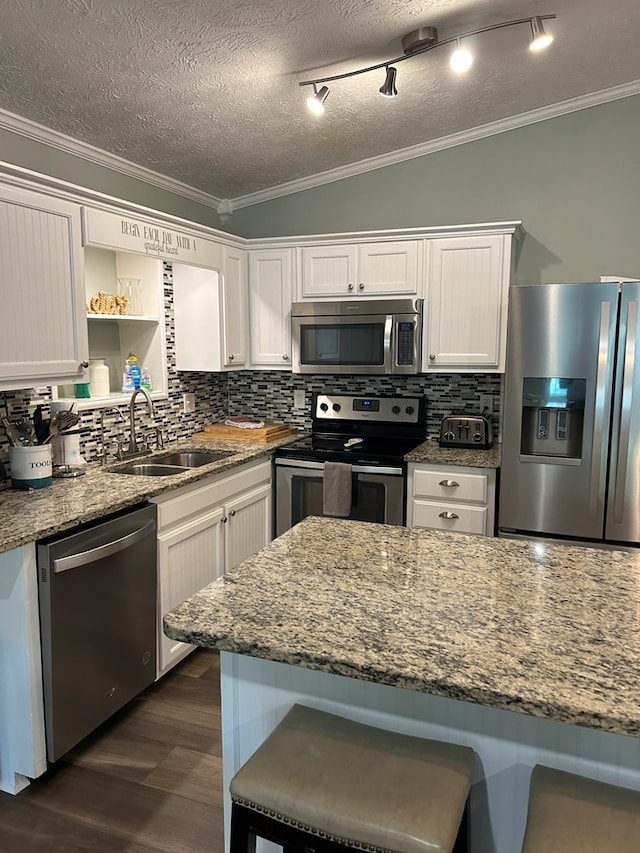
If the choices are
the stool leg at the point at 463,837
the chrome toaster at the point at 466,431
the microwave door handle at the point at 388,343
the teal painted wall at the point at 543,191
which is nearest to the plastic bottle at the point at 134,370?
the microwave door handle at the point at 388,343

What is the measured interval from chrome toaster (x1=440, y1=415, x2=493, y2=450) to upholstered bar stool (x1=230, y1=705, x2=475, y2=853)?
2.41m

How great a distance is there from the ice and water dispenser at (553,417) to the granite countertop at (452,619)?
128cm

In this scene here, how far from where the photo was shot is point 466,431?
3521 millimetres

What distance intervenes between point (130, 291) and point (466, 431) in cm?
201

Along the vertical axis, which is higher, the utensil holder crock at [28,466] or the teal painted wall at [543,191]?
the teal painted wall at [543,191]

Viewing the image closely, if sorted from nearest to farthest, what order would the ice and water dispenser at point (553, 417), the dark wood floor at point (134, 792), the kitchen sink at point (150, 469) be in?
the dark wood floor at point (134, 792) < the ice and water dispenser at point (553, 417) < the kitchen sink at point (150, 469)

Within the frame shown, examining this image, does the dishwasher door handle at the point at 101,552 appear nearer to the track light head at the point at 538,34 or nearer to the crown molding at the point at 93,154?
the crown molding at the point at 93,154

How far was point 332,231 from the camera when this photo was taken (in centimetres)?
396

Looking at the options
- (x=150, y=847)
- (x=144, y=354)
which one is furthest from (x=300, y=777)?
(x=144, y=354)

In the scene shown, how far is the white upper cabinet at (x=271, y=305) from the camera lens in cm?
378

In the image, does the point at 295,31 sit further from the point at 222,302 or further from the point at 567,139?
the point at 567,139

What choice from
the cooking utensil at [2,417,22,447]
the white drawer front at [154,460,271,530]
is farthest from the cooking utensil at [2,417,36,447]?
the white drawer front at [154,460,271,530]

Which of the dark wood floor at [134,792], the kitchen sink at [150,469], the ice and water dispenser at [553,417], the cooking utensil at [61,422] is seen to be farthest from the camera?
the kitchen sink at [150,469]

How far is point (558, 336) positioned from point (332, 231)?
1724 millimetres
